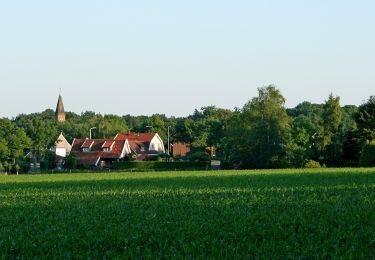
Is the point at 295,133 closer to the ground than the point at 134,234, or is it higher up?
higher up

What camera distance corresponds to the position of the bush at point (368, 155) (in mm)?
82625

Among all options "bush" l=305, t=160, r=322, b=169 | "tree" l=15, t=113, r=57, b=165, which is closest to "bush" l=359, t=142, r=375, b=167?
"bush" l=305, t=160, r=322, b=169

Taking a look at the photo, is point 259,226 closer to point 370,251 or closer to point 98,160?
point 370,251

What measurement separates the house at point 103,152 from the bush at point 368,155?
48.7 metres

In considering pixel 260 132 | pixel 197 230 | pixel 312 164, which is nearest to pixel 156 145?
pixel 260 132

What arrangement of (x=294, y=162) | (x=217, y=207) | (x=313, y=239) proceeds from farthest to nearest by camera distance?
(x=294, y=162) → (x=217, y=207) → (x=313, y=239)

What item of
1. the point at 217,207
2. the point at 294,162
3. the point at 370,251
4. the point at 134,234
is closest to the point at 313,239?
the point at 370,251

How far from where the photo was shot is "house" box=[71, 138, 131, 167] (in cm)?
11788

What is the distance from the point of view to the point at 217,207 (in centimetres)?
2223

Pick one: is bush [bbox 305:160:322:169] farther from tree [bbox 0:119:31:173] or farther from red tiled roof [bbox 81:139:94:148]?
red tiled roof [bbox 81:139:94:148]

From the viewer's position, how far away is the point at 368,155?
8319cm

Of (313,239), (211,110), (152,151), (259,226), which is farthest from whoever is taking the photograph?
(211,110)

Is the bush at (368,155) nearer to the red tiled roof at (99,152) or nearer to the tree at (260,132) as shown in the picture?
the tree at (260,132)

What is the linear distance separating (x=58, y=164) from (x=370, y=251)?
346 ft
